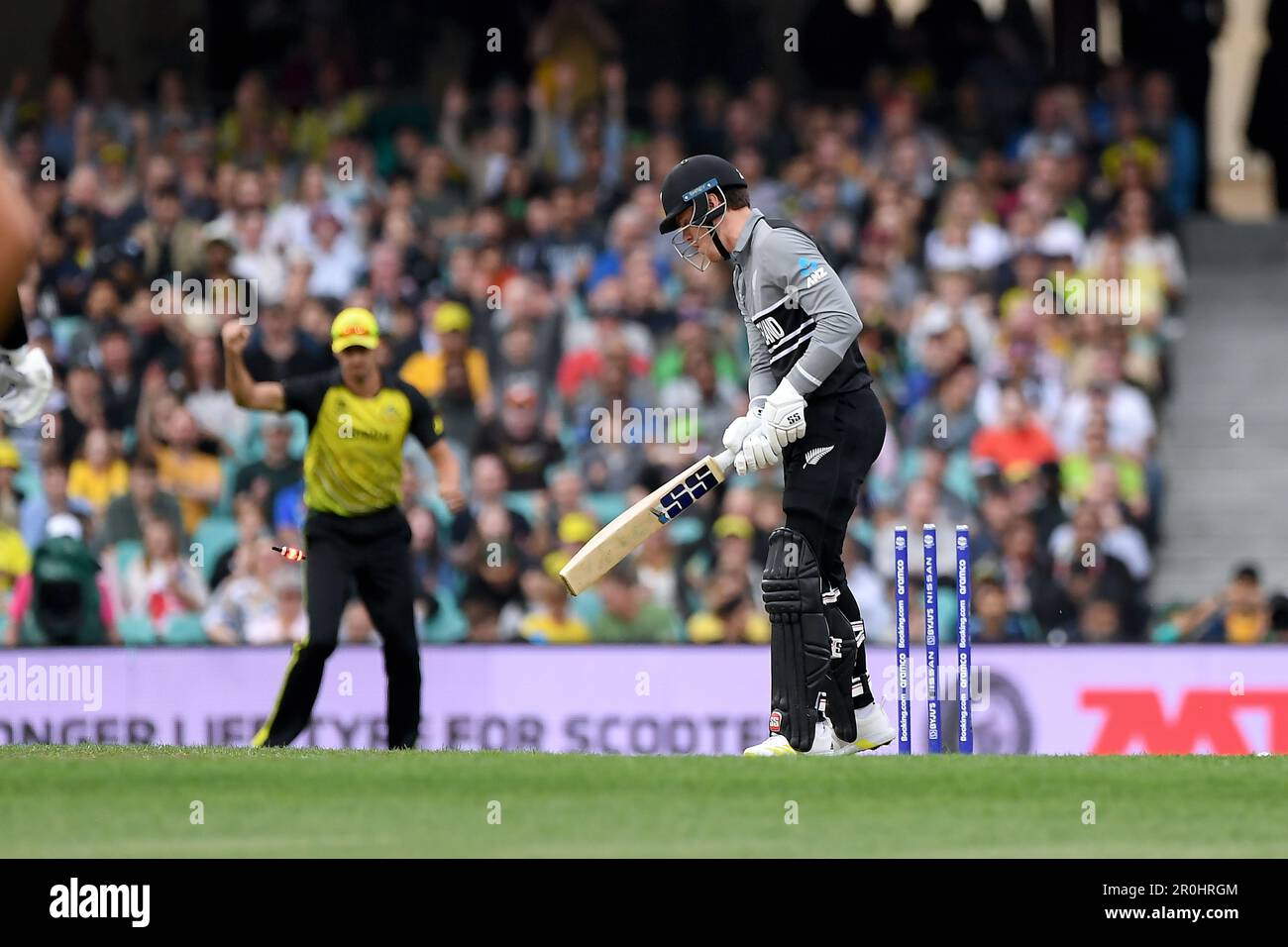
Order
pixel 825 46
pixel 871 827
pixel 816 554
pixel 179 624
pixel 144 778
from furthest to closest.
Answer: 1. pixel 825 46
2. pixel 179 624
3. pixel 816 554
4. pixel 144 778
5. pixel 871 827

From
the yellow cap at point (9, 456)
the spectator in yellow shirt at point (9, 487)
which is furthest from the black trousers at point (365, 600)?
the yellow cap at point (9, 456)

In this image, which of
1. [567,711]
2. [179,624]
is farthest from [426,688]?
[179,624]

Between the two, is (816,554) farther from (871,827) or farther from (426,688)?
(426,688)

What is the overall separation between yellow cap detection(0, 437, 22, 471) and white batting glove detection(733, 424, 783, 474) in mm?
9115

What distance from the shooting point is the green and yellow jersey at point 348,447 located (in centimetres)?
1287

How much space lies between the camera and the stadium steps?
1902cm

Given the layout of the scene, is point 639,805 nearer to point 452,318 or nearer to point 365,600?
point 365,600

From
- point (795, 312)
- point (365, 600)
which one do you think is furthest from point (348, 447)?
point (795, 312)

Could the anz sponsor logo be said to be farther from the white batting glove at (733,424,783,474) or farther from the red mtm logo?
the red mtm logo

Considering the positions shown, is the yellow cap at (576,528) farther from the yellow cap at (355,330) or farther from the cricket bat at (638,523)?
the cricket bat at (638,523)

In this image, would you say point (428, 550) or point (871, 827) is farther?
point (428, 550)

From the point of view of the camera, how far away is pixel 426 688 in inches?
621

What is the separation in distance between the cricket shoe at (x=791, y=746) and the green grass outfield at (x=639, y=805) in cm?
26

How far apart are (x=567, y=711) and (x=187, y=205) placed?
19.6 feet
